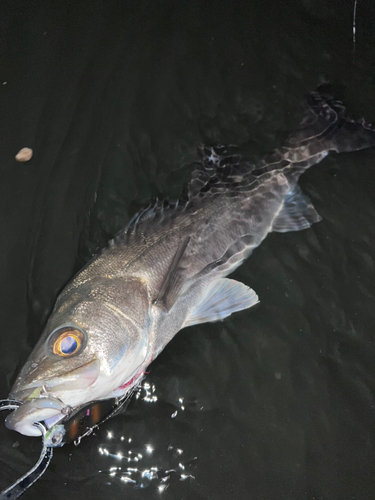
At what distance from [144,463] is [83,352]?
100cm

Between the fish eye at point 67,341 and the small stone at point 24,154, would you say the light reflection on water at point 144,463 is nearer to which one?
the fish eye at point 67,341

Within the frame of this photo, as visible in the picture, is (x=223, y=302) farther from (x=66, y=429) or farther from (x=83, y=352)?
(x=66, y=429)

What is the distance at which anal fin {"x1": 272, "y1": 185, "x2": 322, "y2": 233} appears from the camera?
3.25 metres

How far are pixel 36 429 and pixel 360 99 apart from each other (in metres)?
3.96

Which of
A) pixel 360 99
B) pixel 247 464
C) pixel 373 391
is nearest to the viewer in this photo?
pixel 247 464

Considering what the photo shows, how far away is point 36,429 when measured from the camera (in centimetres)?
206

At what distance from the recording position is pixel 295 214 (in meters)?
3.27

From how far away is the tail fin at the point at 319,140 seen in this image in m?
3.37

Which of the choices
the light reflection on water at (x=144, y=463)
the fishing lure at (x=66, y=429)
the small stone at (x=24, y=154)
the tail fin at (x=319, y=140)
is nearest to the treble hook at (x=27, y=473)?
the fishing lure at (x=66, y=429)

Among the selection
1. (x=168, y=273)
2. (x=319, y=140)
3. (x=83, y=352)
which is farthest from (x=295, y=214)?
(x=83, y=352)

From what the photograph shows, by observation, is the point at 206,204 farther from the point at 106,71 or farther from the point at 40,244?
the point at 106,71

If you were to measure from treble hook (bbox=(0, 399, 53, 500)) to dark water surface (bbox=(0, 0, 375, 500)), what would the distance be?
154 mm

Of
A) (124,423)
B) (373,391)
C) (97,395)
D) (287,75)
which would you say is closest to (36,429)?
(97,395)

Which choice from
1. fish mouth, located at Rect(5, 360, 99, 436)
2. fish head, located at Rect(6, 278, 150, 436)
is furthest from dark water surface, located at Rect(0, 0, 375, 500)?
fish mouth, located at Rect(5, 360, 99, 436)
